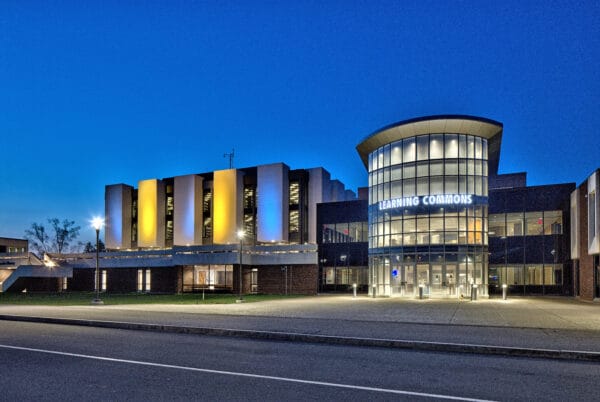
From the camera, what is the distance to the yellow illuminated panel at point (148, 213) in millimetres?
57000

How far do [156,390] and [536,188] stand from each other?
136ft

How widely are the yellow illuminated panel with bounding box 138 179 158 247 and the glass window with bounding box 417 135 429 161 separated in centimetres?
3297

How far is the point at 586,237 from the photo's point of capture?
113ft

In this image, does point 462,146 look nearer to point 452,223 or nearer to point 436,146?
point 436,146

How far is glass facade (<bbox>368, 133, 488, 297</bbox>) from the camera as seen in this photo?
3772 centimetres

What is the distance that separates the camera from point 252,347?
12062 millimetres

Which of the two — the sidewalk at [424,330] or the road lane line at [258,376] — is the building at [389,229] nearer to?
the sidewalk at [424,330]

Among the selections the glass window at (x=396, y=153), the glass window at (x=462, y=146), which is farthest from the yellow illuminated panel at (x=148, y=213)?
the glass window at (x=462, y=146)

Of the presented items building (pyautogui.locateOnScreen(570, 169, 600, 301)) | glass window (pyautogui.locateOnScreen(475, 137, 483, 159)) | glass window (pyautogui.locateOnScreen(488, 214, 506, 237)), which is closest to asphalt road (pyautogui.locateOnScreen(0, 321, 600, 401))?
building (pyautogui.locateOnScreen(570, 169, 600, 301))

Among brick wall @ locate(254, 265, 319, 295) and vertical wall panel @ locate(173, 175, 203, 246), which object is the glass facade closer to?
brick wall @ locate(254, 265, 319, 295)

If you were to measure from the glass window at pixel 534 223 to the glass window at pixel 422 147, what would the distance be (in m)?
10.9

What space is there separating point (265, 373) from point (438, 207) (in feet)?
105

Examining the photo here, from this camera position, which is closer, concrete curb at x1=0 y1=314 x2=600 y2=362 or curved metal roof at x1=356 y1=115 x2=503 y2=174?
concrete curb at x1=0 y1=314 x2=600 y2=362

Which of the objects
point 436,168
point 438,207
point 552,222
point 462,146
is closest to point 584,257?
point 552,222
